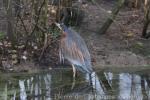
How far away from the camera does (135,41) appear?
37.7 feet

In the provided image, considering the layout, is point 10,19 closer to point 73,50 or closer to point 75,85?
point 73,50

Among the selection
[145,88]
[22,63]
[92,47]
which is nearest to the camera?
[145,88]

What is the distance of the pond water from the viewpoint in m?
8.05

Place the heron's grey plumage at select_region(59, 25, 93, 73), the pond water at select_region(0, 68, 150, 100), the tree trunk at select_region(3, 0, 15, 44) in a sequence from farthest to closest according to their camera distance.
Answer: the tree trunk at select_region(3, 0, 15, 44), the heron's grey plumage at select_region(59, 25, 93, 73), the pond water at select_region(0, 68, 150, 100)

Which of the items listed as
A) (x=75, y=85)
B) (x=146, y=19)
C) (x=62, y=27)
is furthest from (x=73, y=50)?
(x=146, y=19)

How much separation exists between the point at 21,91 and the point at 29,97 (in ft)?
1.32

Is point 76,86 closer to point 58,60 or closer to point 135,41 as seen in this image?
point 58,60

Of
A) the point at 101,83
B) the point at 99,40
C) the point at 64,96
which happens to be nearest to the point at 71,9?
the point at 99,40

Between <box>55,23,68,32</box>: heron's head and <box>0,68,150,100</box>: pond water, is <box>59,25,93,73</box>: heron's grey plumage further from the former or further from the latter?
<box>0,68,150,100</box>: pond water

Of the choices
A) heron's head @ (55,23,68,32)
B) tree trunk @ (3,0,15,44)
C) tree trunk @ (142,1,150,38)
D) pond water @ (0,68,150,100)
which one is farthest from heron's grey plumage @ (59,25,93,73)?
tree trunk @ (142,1,150,38)

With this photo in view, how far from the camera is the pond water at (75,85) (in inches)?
317

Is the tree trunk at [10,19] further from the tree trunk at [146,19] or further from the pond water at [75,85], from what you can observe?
the tree trunk at [146,19]

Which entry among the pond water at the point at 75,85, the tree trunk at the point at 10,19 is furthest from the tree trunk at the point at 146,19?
the tree trunk at the point at 10,19

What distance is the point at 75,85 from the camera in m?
8.76
